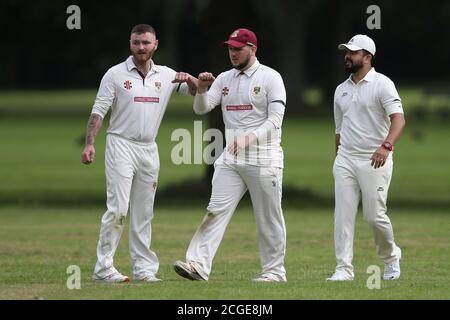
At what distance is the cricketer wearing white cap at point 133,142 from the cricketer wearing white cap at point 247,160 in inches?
18.1

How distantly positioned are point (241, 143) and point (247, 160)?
0.42m

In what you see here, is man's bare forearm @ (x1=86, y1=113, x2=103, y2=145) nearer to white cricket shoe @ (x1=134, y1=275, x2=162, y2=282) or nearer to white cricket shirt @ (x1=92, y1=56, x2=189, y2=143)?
white cricket shirt @ (x1=92, y1=56, x2=189, y2=143)

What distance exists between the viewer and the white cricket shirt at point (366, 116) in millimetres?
13461

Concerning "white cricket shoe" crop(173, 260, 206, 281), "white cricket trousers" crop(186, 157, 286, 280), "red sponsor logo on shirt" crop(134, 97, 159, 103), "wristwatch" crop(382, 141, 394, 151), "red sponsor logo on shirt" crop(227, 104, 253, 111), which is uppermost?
"red sponsor logo on shirt" crop(134, 97, 159, 103)

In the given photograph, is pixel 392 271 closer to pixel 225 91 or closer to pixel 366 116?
pixel 366 116

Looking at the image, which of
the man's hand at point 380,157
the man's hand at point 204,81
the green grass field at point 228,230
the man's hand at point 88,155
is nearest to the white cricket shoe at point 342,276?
the green grass field at point 228,230

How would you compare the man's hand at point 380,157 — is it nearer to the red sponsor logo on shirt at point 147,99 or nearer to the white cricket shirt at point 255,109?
the white cricket shirt at point 255,109

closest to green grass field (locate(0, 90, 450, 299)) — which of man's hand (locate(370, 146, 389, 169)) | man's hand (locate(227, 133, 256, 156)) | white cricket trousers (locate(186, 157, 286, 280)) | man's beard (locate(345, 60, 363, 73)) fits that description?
white cricket trousers (locate(186, 157, 286, 280))

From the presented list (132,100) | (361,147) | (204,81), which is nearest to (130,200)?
(132,100)

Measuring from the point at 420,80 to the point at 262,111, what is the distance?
9008 centimetres

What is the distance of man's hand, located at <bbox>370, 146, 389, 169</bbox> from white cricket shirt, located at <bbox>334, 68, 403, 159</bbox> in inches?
14.5

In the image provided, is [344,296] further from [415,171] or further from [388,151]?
[415,171]

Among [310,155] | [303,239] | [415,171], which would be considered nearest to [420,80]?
[310,155]

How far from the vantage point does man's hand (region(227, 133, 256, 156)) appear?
12797 mm
